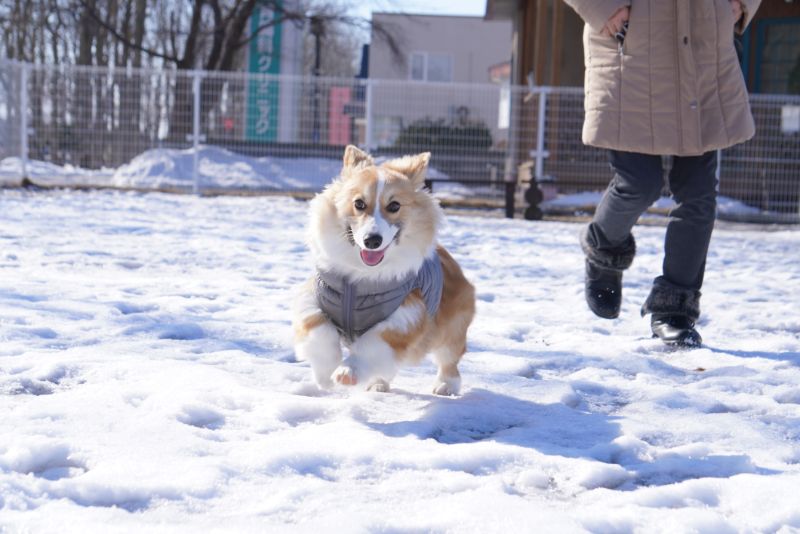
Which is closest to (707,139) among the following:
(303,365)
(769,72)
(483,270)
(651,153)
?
(651,153)

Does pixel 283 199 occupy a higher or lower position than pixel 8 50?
lower

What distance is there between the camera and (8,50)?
1070 inches

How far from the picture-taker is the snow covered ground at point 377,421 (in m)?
1.90

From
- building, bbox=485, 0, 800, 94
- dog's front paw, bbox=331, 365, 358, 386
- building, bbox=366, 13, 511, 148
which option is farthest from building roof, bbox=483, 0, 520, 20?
dog's front paw, bbox=331, 365, 358, 386

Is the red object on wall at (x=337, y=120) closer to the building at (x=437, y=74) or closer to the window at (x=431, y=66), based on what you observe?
the building at (x=437, y=74)

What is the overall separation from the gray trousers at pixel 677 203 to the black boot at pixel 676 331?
0.45 ft

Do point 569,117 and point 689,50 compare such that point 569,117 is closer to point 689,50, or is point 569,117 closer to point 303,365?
point 689,50

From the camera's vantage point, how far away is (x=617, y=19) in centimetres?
360

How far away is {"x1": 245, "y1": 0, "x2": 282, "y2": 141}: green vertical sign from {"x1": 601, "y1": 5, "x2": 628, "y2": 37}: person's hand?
893 cm

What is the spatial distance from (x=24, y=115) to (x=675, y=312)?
1025cm

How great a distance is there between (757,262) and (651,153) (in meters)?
3.58

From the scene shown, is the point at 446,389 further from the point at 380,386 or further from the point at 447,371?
the point at 380,386

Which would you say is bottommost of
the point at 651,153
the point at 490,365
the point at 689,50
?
the point at 490,365

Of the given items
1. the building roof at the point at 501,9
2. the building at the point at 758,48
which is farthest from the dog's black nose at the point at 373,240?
the building roof at the point at 501,9
